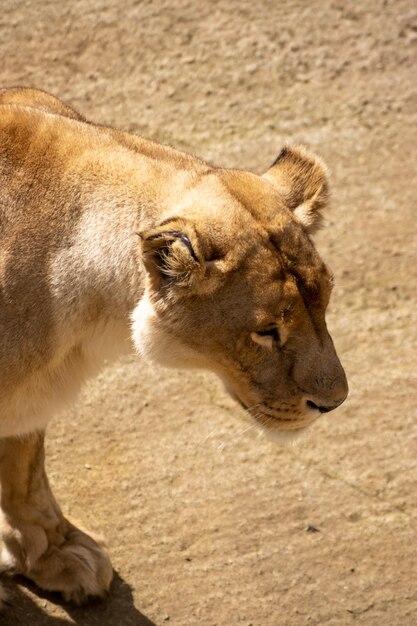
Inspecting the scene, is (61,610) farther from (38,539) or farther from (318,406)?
(318,406)

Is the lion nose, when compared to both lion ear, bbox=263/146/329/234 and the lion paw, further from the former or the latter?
the lion paw

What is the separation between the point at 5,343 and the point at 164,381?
1653mm

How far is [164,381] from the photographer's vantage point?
4.98 meters

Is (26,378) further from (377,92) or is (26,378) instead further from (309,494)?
(377,92)

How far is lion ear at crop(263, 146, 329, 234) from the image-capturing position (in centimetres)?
357

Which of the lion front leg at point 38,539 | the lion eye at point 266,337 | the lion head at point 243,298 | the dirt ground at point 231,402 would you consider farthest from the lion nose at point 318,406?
the lion front leg at point 38,539

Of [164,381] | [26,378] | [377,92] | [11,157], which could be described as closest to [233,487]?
[164,381]

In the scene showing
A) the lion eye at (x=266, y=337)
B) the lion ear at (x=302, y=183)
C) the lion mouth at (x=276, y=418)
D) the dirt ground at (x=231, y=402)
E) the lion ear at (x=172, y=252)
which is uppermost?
the lion ear at (x=172, y=252)

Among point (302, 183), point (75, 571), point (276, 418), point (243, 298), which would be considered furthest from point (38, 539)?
point (302, 183)

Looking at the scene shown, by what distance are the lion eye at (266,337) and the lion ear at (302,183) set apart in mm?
398

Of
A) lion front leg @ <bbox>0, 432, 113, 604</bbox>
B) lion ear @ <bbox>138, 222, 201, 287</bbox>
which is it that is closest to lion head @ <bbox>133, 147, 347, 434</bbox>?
lion ear @ <bbox>138, 222, 201, 287</bbox>

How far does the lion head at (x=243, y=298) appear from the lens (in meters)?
3.22

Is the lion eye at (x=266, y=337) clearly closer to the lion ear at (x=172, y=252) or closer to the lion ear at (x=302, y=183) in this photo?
the lion ear at (x=172, y=252)

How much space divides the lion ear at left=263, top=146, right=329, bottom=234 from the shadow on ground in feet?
5.03
